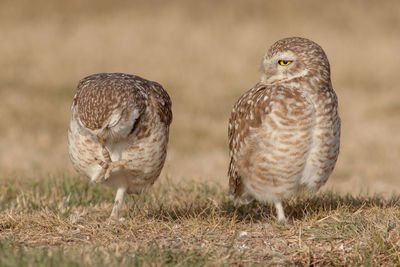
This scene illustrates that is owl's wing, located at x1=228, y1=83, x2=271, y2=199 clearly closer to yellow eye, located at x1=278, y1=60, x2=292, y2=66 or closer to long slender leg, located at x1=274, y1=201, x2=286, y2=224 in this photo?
yellow eye, located at x1=278, y1=60, x2=292, y2=66

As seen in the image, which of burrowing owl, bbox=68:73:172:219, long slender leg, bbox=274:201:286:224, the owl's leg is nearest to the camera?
burrowing owl, bbox=68:73:172:219

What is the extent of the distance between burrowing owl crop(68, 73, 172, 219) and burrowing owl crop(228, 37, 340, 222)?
2.63 feet

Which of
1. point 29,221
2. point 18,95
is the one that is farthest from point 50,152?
point 29,221

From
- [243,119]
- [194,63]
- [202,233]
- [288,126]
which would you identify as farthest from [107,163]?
[194,63]

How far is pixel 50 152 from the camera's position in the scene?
12586 mm

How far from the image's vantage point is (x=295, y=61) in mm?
5590

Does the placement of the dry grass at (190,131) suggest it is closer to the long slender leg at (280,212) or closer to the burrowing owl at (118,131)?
the long slender leg at (280,212)

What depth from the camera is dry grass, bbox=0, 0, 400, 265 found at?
16.0 feet

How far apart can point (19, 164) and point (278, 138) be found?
6381 millimetres

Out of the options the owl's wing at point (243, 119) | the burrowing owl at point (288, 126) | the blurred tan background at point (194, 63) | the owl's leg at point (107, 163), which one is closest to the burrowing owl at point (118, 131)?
the owl's leg at point (107, 163)

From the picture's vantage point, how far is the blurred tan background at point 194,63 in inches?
508

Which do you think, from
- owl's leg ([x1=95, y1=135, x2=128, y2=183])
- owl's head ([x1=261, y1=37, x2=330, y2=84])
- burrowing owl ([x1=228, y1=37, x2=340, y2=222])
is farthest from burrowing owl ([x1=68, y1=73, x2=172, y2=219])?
owl's head ([x1=261, y1=37, x2=330, y2=84])

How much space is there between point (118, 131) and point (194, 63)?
1476 centimetres

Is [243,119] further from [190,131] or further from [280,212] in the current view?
[190,131]
